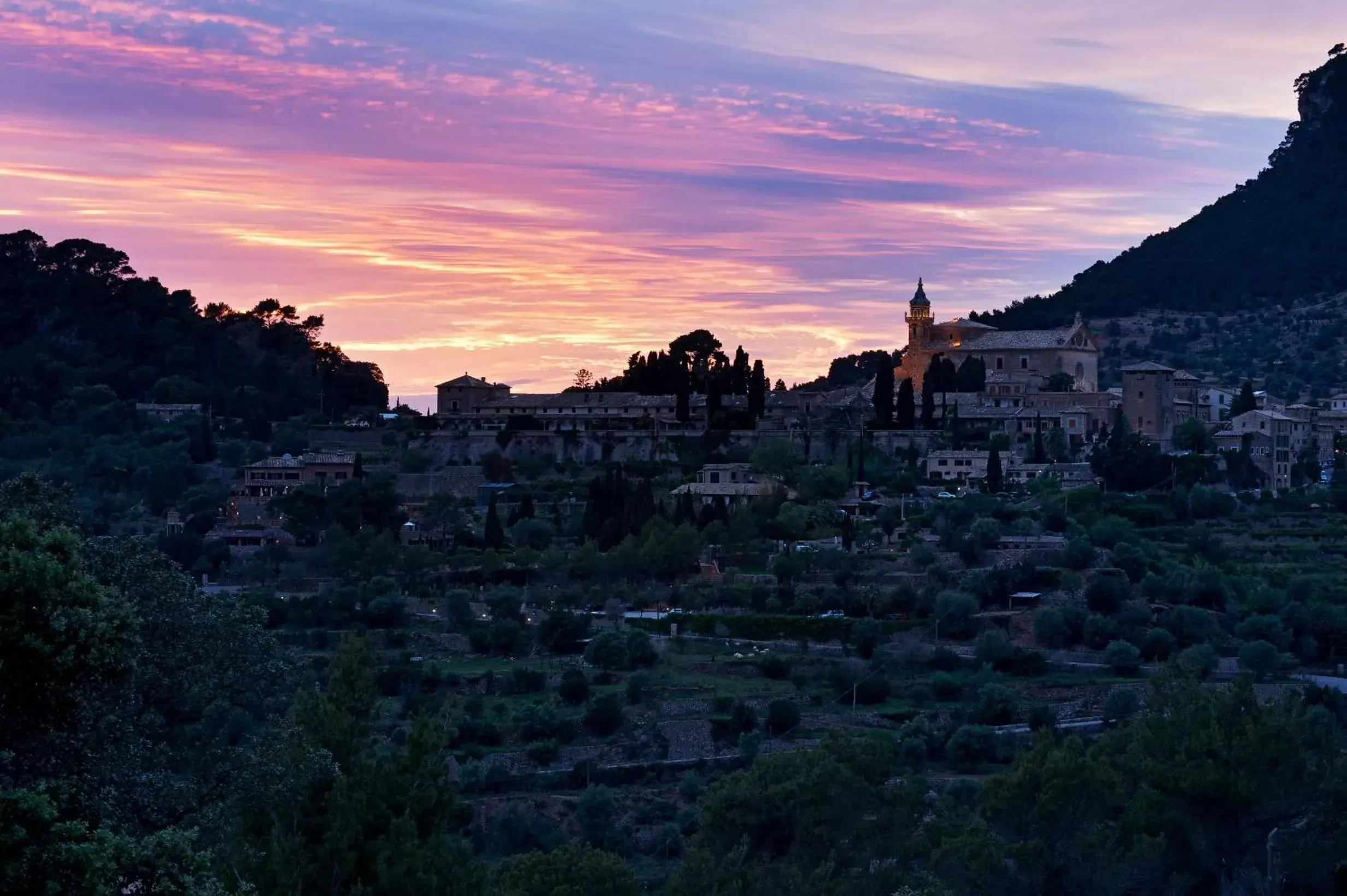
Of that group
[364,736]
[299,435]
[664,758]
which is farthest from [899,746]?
[299,435]

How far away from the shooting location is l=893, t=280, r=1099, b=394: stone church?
185ft

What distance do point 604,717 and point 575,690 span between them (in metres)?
1.42

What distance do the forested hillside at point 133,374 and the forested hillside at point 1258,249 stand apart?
25.9 meters

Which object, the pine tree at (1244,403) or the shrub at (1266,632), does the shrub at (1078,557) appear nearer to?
the shrub at (1266,632)

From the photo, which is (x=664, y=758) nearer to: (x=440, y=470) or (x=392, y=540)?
(x=392, y=540)

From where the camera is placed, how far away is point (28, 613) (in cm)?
986

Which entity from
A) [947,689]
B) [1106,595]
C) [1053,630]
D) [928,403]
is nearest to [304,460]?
[928,403]

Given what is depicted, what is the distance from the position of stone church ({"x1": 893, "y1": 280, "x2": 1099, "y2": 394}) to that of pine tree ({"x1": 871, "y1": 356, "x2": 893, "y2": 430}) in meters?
3.92

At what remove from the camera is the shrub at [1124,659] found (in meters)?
34.2

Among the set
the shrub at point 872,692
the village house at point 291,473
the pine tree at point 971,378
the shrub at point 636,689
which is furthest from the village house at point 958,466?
the shrub at point 636,689

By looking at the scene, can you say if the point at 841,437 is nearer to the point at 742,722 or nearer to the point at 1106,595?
the point at 1106,595

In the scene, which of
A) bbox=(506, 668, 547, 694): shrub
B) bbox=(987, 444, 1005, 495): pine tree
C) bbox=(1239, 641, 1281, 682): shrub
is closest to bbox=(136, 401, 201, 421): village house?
bbox=(987, 444, 1005, 495): pine tree

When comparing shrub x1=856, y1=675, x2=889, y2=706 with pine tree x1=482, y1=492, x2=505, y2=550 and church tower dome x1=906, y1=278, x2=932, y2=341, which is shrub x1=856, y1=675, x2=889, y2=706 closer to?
pine tree x1=482, y1=492, x2=505, y2=550

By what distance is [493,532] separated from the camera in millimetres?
42188
